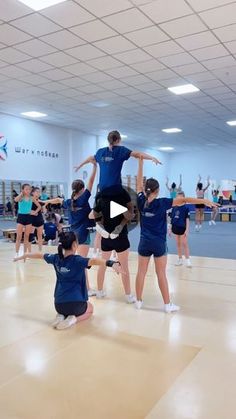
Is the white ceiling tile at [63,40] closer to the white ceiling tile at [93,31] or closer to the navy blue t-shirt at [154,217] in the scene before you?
the white ceiling tile at [93,31]

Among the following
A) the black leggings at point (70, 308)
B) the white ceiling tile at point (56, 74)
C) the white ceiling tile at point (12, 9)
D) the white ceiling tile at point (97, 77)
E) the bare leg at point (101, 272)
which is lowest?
the black leggings at point (70, 308)

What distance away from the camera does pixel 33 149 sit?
494 inches

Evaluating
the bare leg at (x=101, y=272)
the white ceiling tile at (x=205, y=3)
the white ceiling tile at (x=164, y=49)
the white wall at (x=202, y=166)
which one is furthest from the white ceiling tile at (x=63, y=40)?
the white wall at (x=202, y=166)

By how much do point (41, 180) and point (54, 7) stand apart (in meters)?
8.39

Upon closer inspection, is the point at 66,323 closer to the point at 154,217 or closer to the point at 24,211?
the point at 154,217

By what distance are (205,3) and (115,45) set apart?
184 cm

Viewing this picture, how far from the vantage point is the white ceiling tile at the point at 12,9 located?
16.3 ft

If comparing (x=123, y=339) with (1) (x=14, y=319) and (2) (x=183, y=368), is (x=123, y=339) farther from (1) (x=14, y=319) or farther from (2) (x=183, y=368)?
(1) (x=14, y=319)

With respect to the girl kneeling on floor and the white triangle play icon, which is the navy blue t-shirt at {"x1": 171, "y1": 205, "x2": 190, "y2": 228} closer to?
the white triangle play icon

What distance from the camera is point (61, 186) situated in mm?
13984

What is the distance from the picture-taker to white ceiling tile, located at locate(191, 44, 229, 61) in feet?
21.1

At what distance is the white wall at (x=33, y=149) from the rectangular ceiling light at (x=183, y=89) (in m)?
5.41

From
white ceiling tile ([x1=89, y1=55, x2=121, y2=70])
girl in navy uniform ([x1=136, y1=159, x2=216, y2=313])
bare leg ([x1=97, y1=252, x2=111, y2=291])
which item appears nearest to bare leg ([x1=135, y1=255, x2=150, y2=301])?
girl in navy uniform ([x1=136, y1=159, x2=216, y2=313])

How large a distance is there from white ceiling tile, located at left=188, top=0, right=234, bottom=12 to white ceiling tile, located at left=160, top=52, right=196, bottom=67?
1.67 metres
